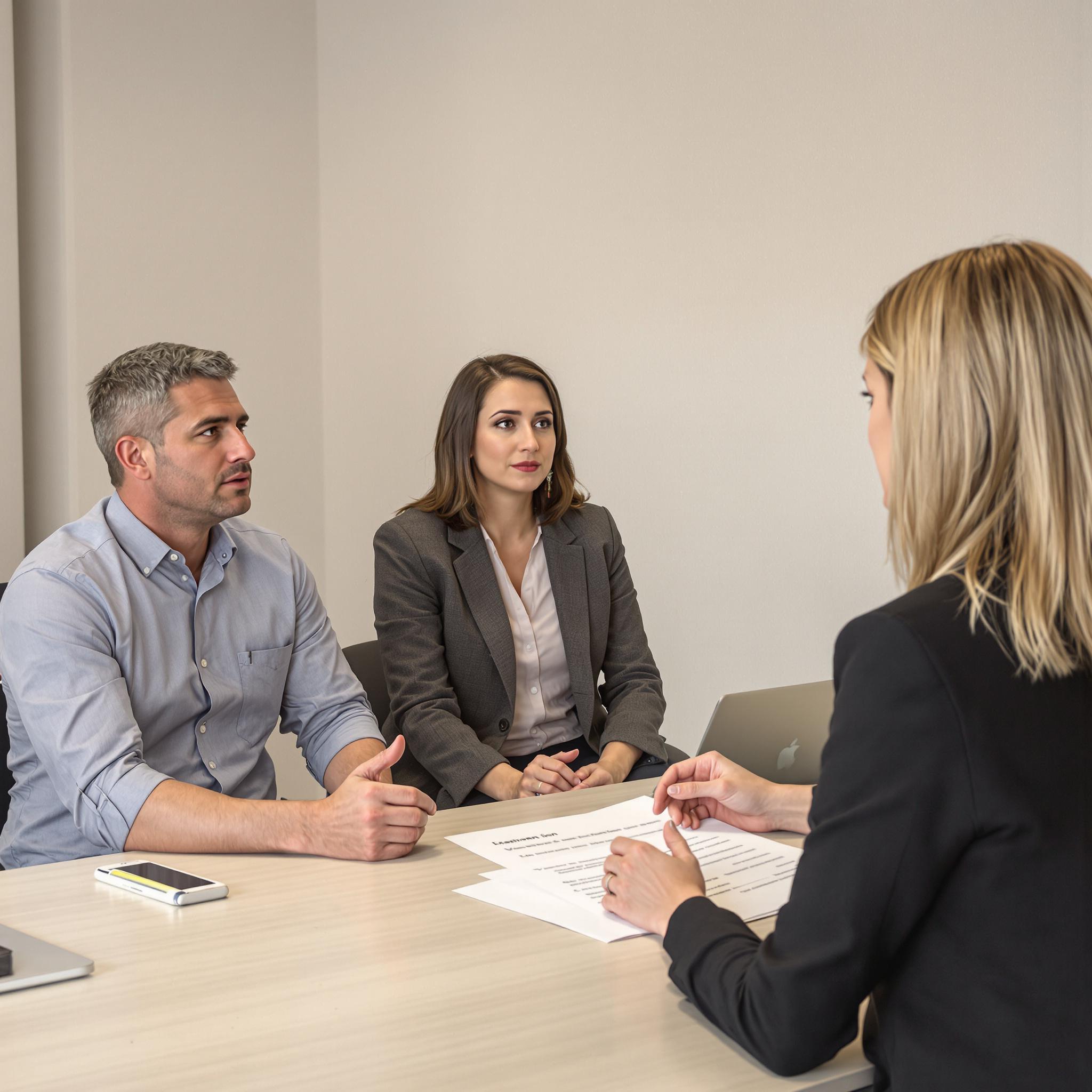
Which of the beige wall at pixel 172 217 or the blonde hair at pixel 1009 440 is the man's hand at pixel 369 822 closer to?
the blonde hair at pixel 1009 440

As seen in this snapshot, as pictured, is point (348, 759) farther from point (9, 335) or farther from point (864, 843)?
point (9, 335)

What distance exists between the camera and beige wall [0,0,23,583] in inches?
131

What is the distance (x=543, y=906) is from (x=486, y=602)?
1.36 meters

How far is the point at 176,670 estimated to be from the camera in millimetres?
2023

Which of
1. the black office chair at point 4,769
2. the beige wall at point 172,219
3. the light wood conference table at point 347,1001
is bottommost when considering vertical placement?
the black office chair at point 4,769

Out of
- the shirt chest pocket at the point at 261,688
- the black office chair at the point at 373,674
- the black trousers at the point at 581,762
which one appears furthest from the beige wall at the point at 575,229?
the shirt chest pocket at the point at 261,688

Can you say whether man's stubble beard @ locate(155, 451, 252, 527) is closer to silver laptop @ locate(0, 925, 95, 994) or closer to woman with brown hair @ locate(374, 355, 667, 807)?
woman with brown hair @ locate(374, 355, 667, 807)

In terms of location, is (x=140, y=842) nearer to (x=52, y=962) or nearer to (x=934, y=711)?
(x=52, y=962)

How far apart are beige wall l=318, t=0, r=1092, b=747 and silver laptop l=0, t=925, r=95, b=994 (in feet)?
7.53

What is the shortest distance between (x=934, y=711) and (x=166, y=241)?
352 centimetres

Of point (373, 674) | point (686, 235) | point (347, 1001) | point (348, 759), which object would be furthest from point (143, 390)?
point (686, 235)

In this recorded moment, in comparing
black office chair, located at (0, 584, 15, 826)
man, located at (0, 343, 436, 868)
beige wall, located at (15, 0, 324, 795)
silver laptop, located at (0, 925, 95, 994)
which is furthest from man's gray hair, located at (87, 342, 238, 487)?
beige wall, located at (15, 0, 324, 795)

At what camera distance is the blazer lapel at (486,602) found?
2652 millimetres

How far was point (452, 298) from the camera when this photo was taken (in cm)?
406
